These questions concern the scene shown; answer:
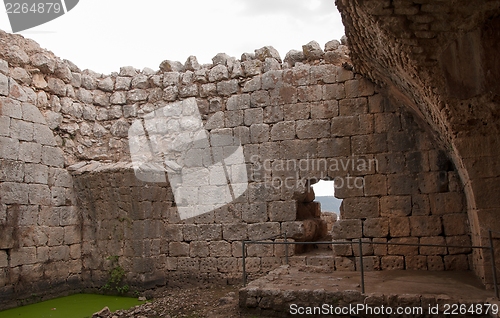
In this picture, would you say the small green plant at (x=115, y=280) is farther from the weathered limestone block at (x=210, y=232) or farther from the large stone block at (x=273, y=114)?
the large stone block at (x=273, y=114)

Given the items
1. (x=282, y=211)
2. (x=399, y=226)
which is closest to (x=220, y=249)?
(x=282, y=211)

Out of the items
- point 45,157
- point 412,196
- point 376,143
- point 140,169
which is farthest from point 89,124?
point 412,196

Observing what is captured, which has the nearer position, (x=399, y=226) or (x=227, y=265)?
(x=399, y=226)

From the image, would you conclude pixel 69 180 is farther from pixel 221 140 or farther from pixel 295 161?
pixel 295 161

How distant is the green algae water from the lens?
6.06 m

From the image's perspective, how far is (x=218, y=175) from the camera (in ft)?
24.7

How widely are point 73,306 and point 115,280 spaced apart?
87 cm

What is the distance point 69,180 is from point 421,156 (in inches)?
242

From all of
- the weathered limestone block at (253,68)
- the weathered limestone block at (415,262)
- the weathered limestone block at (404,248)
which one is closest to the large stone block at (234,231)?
the weathered limestone block at (404,248)

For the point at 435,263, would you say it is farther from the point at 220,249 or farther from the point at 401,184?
the point at 220,249

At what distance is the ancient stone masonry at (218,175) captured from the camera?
251 inches

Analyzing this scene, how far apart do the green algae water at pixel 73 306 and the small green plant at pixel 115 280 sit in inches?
5.8

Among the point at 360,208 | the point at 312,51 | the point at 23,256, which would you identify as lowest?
the point at 23,256

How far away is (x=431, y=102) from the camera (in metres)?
4.59
